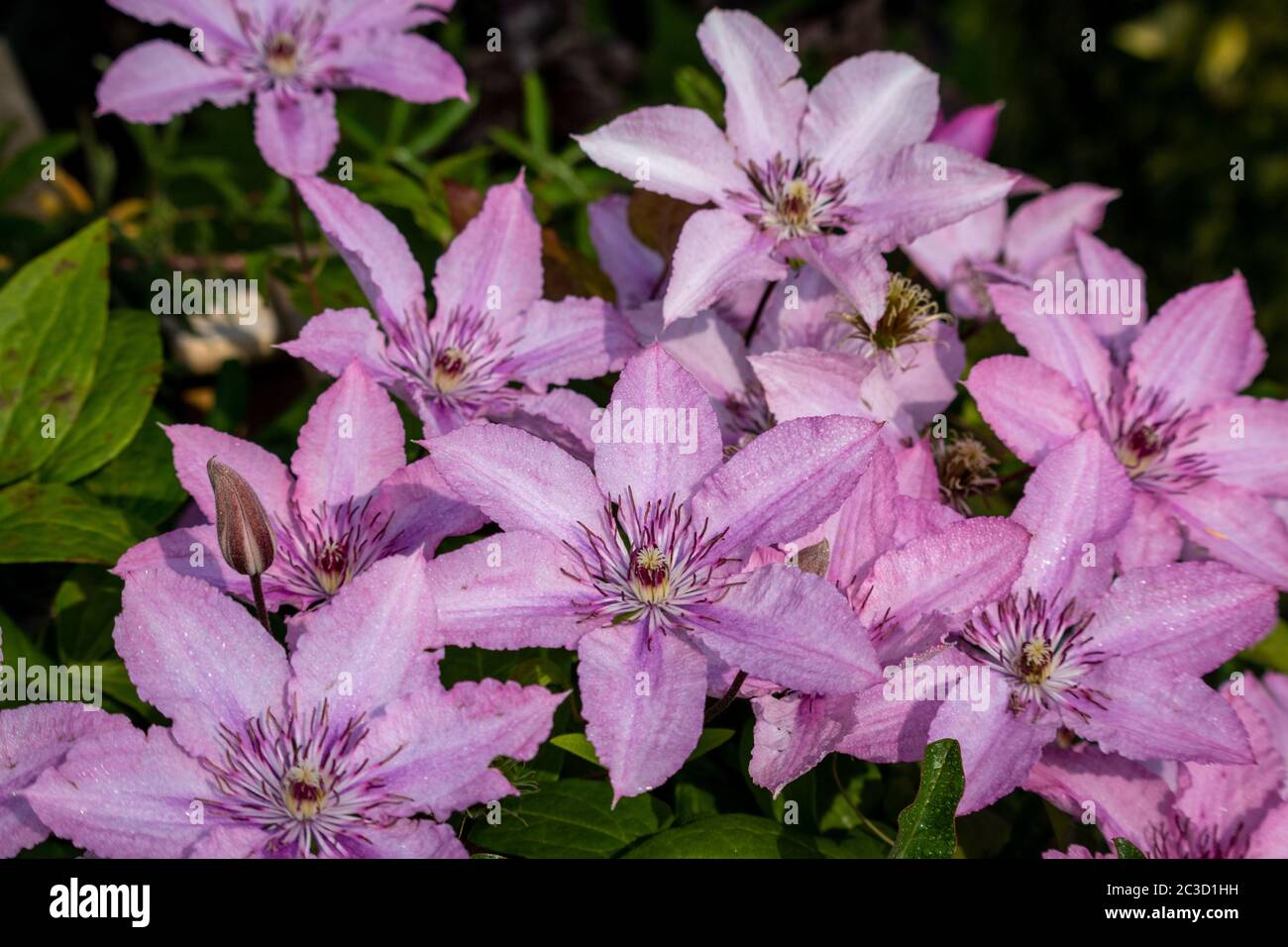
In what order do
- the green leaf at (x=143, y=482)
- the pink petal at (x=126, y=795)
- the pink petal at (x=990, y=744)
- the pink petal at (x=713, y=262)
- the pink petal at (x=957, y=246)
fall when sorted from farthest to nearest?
the pink petal at (x=957, y=246)
the green leaf at (x=143, y=482)
the pink petal at (x=713, y=262)
the pink petal at (x=990, y=744)
the pink petal at (x=126, y=795)

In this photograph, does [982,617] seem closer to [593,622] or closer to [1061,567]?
[1061,567]

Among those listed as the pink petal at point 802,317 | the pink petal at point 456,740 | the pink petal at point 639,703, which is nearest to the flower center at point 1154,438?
the pink petal at point 802,317

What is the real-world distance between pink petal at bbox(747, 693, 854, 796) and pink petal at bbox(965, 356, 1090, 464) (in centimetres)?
29

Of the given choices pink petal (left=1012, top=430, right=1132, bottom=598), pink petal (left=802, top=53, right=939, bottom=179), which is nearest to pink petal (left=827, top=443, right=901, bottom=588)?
pink petal (left=1012, top=430, right=1132, bottom=598)

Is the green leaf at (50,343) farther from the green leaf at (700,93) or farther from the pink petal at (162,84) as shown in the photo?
the green leaf at (700,93)

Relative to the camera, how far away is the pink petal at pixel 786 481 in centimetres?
83

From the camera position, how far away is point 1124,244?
351 centimetres

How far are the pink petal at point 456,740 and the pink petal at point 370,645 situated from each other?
0.02 metres

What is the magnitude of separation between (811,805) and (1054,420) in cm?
37

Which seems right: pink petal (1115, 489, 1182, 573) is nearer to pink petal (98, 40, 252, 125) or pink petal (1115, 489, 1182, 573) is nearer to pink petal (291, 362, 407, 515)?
pink petal (291, 362, 407, 515)

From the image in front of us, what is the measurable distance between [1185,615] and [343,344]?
2.21 feet

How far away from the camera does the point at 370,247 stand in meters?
1.04

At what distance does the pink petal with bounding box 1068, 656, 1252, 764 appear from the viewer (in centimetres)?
88

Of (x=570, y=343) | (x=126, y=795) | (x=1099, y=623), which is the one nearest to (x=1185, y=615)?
(x=1099, y=623)
